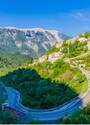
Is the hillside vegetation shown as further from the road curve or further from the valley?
the road curve

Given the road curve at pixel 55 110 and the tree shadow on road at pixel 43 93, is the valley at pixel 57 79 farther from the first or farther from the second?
the road curve at pixel 55 110

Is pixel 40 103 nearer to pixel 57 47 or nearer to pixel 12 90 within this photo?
pixel 12 90

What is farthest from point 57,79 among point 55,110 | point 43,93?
point 55,110

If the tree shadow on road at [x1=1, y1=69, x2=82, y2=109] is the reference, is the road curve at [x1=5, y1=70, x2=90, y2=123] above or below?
below

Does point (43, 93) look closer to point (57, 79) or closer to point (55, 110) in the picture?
point (57, 79)

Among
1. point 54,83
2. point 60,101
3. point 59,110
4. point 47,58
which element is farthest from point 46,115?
point 47,58

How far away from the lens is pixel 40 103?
57.2 metres

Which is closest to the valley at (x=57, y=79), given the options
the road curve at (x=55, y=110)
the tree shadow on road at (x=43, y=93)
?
the tree shadow on road at (x=43, y=93)

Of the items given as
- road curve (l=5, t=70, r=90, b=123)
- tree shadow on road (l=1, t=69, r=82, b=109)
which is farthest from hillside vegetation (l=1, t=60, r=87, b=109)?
road curve (l=5, t=70, r=90, b=123)

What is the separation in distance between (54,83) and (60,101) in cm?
1011

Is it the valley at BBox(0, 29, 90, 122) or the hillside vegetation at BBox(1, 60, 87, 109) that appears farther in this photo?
the valley at BBox(0, 29, 90, 122)

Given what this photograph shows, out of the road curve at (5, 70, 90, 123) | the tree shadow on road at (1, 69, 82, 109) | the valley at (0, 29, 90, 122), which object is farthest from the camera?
the valley at (0, 29, 90, 122)

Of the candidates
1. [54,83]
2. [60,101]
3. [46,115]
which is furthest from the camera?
[54,83]

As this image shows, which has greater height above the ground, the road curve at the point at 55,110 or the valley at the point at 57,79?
the valley at the point at 57,79
